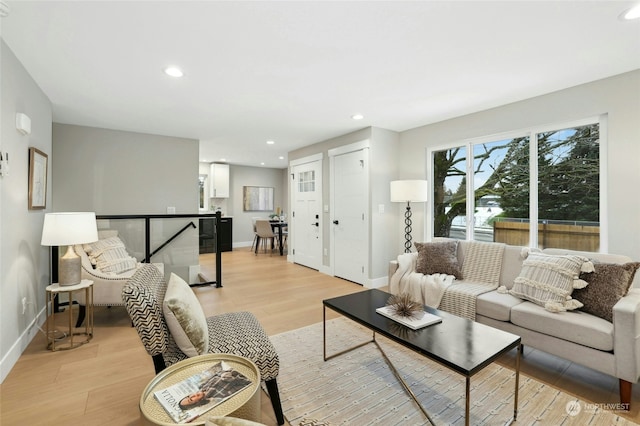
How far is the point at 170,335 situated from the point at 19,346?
1876mm

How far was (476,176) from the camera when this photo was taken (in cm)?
396

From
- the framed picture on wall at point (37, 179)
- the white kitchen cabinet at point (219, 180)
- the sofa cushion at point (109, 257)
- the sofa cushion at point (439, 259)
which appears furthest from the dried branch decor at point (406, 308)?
the white kitchen cabinet at point (219, 180)

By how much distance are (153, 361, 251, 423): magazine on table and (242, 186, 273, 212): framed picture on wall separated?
769 cm

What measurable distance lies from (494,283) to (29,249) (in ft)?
14.5

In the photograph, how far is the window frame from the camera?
282 cm

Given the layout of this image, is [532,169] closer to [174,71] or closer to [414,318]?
[414,318]

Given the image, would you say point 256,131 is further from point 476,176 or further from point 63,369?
point 63,369

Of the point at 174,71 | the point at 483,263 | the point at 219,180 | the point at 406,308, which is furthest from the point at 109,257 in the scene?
the point at 219,180

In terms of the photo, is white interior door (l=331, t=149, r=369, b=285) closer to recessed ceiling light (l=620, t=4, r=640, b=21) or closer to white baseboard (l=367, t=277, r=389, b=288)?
white baseboard (l=367, t=277, r=389, b=288)

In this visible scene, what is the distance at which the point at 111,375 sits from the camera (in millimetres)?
2209

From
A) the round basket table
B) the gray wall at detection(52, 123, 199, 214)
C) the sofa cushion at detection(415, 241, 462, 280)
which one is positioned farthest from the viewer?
the gray wall at detection(52, 123, 199, 214)

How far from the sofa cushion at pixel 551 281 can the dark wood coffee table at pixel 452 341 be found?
0.62 metres

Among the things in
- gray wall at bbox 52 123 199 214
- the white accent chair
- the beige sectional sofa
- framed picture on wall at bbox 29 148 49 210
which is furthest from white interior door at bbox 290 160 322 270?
framed picture on wall at bbox 29 148 49 210

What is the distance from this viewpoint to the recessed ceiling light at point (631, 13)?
181 centimetres
